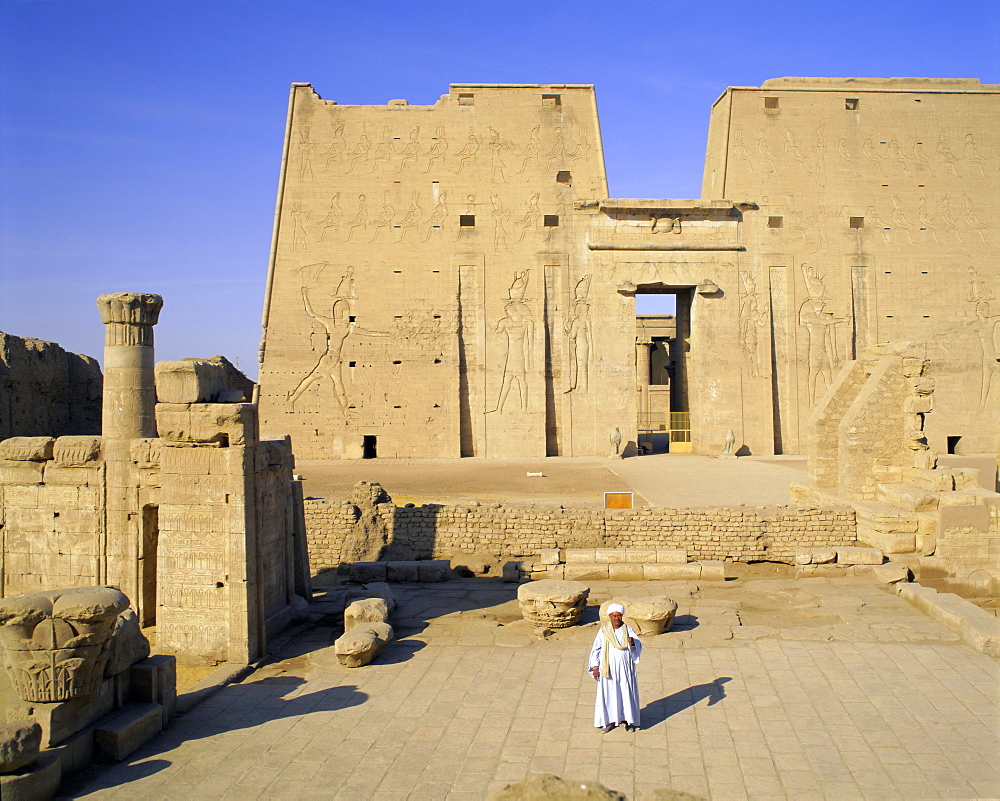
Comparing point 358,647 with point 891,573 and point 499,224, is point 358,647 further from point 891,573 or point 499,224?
point 499,224

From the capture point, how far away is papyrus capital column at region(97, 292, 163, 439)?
9.38 m

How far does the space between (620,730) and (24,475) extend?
6809mm

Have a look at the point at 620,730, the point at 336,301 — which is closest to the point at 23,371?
the point at 336,301

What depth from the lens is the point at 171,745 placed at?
225 inches

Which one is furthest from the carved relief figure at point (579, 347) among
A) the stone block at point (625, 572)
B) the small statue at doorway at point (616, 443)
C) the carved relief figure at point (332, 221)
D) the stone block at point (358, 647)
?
the stone block at point (358, 647)

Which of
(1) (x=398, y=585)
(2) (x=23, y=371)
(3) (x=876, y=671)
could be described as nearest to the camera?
(3) (x=876, y=671)

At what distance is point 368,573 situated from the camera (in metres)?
10.8

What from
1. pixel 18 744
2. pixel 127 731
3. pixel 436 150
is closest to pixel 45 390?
pixel 436 150

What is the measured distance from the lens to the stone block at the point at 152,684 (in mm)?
5953

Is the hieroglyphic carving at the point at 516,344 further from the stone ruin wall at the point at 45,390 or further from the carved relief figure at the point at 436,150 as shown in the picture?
the stone ruin wall at the point at 45,390

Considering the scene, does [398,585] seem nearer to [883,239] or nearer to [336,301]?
[336,301]

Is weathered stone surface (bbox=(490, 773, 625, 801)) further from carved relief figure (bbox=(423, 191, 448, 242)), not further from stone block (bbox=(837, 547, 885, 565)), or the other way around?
carved relief figure (bbox=(423, 191, 448, 242))

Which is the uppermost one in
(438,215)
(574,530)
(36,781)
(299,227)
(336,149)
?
(336,149)

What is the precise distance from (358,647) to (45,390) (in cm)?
1489
